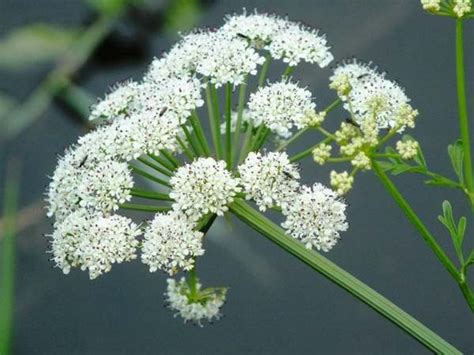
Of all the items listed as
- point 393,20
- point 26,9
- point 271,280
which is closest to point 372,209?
point 271,280

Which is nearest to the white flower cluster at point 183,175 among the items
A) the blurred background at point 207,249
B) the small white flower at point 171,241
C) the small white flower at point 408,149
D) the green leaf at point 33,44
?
the small white flower at point 171,241

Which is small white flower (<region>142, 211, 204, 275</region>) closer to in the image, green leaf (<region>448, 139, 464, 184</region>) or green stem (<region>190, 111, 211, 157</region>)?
green stem (<region>190, 111, 211, 157</region>)

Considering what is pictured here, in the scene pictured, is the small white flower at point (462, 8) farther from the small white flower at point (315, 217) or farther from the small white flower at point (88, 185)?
the small white flower at point (88, 185)

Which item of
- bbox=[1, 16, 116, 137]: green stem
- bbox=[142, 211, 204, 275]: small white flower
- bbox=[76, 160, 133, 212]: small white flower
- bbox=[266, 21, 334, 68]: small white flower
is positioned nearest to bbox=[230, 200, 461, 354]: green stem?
bbox=[142, 211, 204, 275]: small white flower

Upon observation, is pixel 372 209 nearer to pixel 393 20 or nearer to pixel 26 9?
pixel 393 20

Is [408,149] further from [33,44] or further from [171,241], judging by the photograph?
[33,44]

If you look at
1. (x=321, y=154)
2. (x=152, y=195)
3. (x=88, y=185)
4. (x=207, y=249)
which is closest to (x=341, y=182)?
(x=321, y=154)
